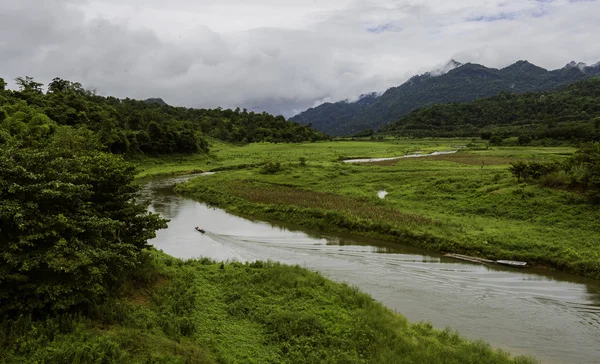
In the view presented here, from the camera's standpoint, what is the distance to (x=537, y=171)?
3525cm

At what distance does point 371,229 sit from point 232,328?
18034 millimetres

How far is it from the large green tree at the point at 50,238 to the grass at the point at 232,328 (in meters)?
0.73

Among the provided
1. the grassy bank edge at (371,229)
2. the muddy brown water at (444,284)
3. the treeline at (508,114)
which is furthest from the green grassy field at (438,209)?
the treeline at (508,114)

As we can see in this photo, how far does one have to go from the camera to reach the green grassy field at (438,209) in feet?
81.6

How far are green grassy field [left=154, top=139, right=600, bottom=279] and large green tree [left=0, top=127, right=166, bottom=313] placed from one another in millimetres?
20973

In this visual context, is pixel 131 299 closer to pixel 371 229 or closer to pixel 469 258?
pixel 371 229

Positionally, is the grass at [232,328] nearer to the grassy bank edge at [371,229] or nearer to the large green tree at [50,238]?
the large green tree at [50,238]

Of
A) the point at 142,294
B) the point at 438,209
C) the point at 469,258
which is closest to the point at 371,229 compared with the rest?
the point at 469,258

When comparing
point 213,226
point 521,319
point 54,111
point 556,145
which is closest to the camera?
point 521,319

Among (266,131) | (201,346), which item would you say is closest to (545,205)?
(201,346)

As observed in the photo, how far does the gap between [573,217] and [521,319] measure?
15539 mm

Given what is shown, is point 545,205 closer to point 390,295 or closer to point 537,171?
point 537,171

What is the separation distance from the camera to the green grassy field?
2486 centimetres

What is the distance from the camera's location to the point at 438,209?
34.7m
